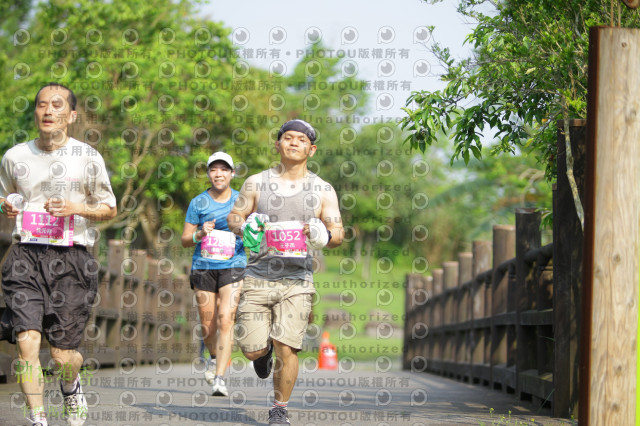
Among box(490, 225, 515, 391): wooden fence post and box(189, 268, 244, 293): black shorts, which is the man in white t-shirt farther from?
box(490, 225, 515, 391): wooden fence post

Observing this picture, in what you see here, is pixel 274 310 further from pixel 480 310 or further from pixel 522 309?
pixel 480 310

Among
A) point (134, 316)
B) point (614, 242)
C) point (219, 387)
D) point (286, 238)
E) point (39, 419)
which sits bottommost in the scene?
point (39, 419)

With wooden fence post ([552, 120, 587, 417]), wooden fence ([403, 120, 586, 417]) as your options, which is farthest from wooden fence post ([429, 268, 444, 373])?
wooden fence post ([552, 120, 587, 417])

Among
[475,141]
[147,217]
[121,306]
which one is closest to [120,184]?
[147,217]

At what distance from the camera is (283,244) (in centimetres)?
592

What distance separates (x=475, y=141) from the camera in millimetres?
6836

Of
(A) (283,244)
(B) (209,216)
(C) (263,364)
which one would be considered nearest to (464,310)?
(B) (209,216)

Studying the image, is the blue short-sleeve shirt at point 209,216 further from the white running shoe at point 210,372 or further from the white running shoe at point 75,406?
the white running shoe at point 75,406

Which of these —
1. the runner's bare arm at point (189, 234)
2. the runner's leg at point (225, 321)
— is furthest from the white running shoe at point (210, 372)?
the runner's bare arm at point (189, 234)

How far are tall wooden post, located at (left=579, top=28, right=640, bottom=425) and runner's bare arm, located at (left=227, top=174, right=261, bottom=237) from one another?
8.05ft

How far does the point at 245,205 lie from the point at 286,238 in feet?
1.32

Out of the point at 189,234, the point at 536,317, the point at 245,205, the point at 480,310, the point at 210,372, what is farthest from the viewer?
the point at 480,310

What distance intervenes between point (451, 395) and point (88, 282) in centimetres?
494

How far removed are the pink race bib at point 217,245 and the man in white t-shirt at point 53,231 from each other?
3018mm
